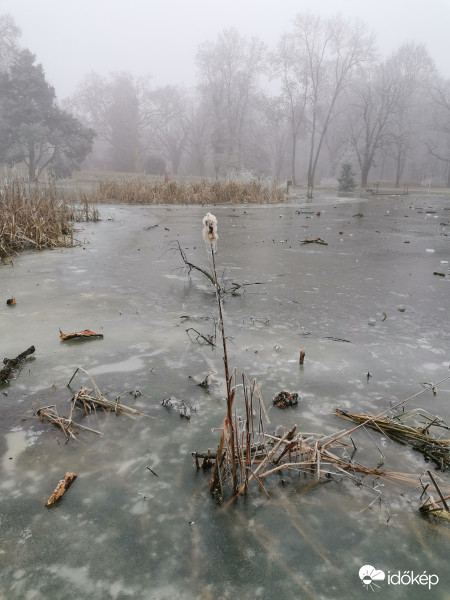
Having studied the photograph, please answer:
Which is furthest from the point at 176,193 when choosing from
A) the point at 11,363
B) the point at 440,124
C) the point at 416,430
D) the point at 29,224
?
the point at 440,124

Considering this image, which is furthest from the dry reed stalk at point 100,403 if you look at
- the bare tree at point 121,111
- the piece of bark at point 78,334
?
the bare tree at point 121,111

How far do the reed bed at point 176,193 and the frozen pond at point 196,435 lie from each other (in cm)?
1219

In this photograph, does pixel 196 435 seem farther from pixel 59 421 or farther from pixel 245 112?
pixel 245 112

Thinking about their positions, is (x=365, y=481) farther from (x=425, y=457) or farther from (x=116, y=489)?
(x=116, y=489)

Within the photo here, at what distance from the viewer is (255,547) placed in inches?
58.5

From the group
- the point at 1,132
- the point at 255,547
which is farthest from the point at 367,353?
Answer: the point at 1,132

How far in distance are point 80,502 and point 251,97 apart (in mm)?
50106

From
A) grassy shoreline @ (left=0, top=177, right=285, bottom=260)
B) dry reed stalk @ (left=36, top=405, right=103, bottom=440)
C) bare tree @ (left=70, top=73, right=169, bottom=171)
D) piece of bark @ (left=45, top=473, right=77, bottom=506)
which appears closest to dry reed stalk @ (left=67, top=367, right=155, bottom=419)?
dry reed stalk @ (left=36, top=405, right=103, bottom=440)

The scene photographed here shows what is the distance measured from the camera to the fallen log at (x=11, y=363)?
258cm

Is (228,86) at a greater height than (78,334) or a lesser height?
greater

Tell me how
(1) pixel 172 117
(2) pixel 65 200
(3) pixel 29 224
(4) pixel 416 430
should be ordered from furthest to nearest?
(1) pixel 172 117
(2) pixel 65 200
(3) pixel 29 224
(4) pixel 416 430

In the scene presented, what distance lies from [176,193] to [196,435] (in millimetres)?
15865

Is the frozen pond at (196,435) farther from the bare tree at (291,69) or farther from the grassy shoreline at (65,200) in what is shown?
the bare tree at (291,69)

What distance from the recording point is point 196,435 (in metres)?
2.11
